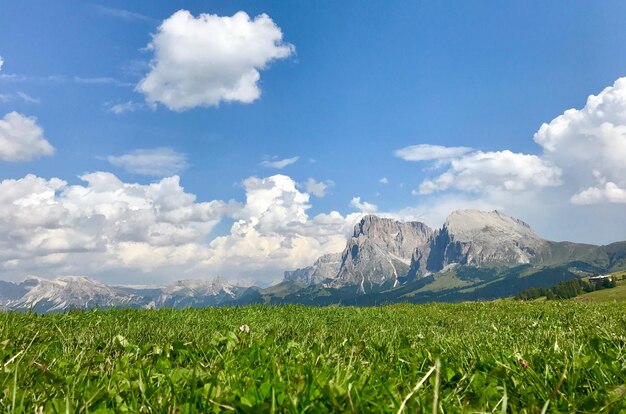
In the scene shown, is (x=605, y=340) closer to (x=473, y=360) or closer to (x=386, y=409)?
(x=473, y=360)

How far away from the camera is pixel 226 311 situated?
19.6 meters

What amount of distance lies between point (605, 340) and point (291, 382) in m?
5.02

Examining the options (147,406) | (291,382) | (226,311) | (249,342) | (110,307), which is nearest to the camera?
(147,406)

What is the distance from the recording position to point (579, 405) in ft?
10.2

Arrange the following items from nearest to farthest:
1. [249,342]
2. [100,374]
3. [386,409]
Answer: [386,409] → [100,374] → [249,342]

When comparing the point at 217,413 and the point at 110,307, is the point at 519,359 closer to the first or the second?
the point at 217,413

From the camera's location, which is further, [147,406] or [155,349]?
[155,349]

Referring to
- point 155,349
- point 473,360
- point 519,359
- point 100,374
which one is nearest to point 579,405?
point 519,359

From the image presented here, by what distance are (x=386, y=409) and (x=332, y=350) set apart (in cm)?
293

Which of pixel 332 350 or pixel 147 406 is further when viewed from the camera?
pixel 332 350

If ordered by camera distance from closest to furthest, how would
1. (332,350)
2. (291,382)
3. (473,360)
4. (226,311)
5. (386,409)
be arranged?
1. (386,409)
2. (291,382)
3. (473,360)
4. (332,350)
5. (226,311)

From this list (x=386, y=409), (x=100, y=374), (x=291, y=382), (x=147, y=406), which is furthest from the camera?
(x=100, y=374)

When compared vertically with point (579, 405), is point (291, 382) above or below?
above

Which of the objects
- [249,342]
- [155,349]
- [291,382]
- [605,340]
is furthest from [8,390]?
[605,340]
